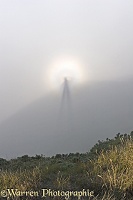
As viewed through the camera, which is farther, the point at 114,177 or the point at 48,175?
the point at 48,175

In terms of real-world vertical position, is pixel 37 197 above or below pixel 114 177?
below

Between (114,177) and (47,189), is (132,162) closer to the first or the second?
(114,177)

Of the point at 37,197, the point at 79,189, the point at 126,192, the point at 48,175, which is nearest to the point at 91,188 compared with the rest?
the point at 79,189

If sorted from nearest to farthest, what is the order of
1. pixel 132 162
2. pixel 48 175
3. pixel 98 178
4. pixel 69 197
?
pixel 69 197 → pixel 98 178 → pixel 132 162 → pixel 48 175

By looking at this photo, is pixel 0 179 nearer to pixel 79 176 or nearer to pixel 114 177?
pixel 79 176

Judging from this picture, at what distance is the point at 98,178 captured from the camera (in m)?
7.91

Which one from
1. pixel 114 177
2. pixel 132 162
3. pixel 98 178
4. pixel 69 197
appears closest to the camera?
pixel 69 197

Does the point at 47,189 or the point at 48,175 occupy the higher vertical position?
the point at 48,175

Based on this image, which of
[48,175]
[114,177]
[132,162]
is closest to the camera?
[114,177]

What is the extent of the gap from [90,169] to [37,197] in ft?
8.86

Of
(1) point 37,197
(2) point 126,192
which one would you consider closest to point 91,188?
(2) point 126,192

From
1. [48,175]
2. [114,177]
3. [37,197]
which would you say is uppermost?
[48,175]

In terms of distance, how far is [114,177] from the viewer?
741 cm

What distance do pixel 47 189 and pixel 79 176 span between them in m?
1.49
